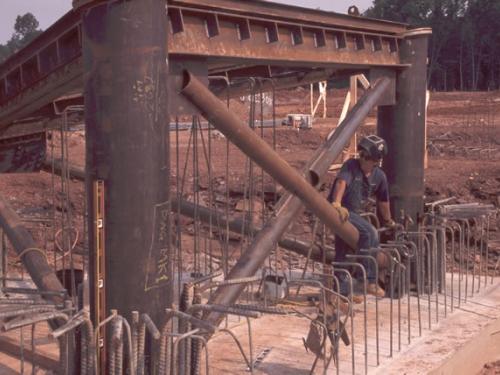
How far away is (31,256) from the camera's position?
5.76m

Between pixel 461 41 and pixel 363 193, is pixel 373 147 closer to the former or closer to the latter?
pixel 363 193

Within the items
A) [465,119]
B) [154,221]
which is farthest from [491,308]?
[465,119]

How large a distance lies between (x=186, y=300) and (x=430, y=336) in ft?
10.5

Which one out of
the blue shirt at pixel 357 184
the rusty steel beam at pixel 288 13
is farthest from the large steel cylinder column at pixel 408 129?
the rusty steel beam at pixel 288 13

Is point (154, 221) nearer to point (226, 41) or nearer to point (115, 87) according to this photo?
point (115, 87)

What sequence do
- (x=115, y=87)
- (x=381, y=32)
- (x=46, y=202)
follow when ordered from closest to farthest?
(x=115, y=87)
(x=381, y=32)
(x=46, y=202)

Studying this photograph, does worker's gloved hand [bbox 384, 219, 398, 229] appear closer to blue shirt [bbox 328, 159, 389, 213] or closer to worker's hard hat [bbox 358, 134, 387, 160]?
blue shirt [bbox 328, 159, 389, 213]

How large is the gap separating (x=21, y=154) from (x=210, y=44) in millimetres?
3482

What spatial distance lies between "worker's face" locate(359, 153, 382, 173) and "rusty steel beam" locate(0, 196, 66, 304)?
3654 mm

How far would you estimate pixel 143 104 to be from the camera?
473cm

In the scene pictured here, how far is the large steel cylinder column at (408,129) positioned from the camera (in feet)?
27.8

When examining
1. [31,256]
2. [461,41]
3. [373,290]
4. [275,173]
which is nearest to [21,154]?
[31,256]

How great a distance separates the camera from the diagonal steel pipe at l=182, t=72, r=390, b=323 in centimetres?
556

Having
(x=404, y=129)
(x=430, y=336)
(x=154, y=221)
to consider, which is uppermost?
(x=404, y=129)
